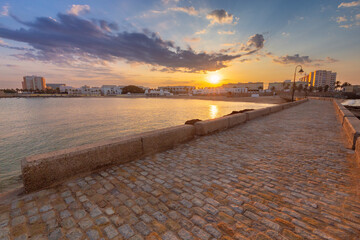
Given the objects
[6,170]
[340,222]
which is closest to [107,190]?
[340,222]

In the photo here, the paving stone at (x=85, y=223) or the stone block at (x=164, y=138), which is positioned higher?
the stone block at (x=164, y=138)

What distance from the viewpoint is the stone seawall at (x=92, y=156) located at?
289cm

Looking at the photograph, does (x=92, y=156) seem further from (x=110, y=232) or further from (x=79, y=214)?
(x=110, y=232)

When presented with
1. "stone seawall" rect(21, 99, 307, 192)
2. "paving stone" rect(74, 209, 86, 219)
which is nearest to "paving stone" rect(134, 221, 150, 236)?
"paving stone" rect(74, 209, 86, 219)

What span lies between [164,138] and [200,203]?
2.73m

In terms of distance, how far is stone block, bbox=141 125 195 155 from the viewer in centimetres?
465

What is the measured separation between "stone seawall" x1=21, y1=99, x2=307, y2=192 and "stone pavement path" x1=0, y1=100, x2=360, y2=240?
206 millimetres

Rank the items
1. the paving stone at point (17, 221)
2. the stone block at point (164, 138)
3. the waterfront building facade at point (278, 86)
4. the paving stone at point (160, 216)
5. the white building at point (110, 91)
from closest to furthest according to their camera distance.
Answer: the paving stone at point (17, 221) < the paving stone at point (160, 216) < the stone block at point (164, 138) < the waterfront building facade at point (278, 86) < the white building at point (110, 91)

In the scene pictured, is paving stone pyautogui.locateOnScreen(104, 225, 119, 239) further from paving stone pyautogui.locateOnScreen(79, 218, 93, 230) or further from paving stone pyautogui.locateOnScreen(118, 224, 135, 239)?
paving stone pyautogui.locateOnScreen(79, 218, 93, 230)

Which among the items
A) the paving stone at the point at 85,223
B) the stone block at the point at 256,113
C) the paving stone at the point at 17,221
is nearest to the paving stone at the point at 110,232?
the paving stone at the point at 85,223

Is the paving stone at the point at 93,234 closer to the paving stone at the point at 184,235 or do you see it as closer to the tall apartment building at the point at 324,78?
the paving stone at the point at 184,235

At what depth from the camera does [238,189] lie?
118 inches

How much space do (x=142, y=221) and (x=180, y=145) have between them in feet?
11.2

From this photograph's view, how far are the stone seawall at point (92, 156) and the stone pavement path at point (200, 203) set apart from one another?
21cm
